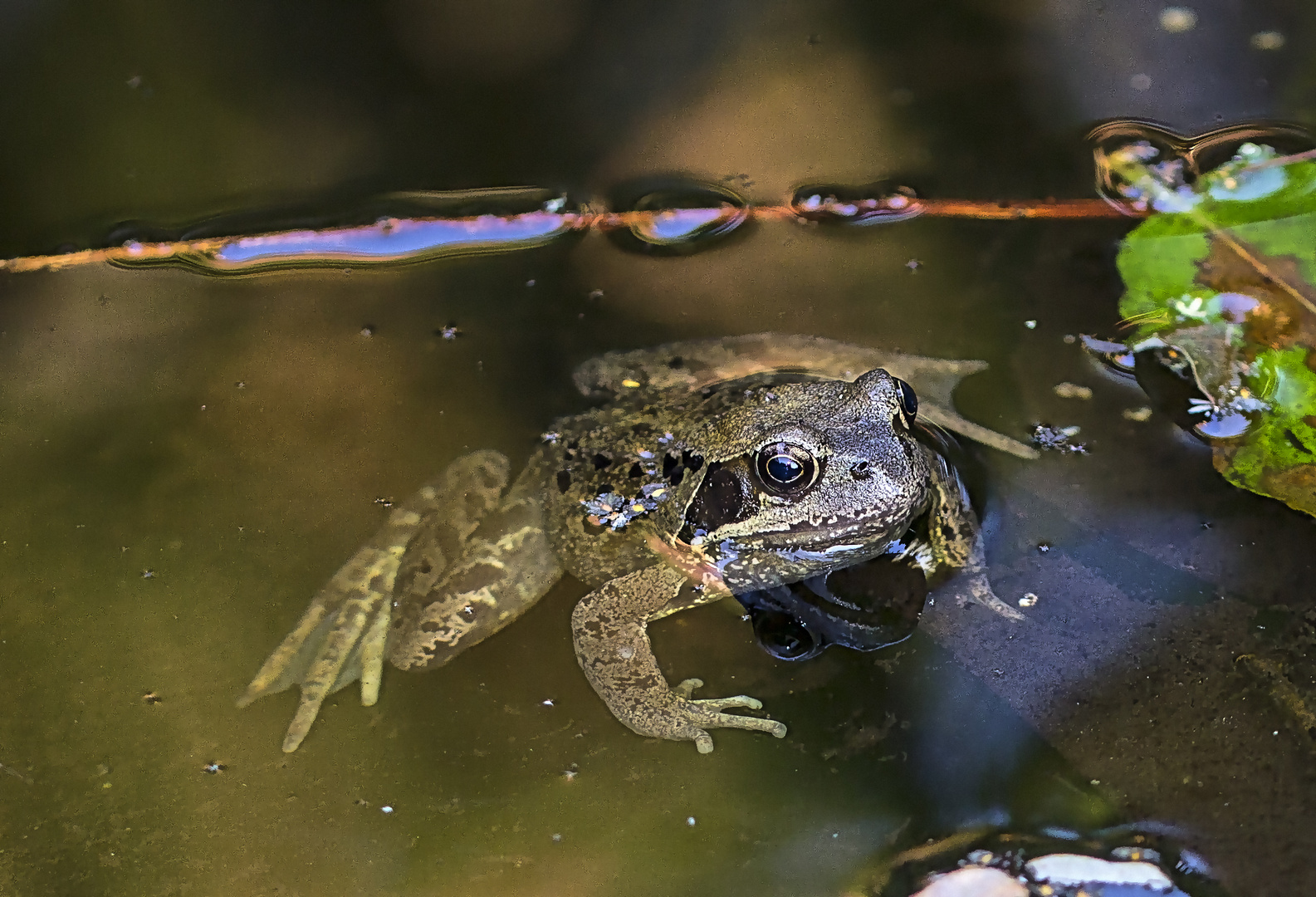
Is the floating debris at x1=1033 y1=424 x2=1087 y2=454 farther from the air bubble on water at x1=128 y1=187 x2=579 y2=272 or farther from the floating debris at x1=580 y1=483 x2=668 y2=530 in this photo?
the air bubble on water at x1=128 y1=187 x2=579 y2=272

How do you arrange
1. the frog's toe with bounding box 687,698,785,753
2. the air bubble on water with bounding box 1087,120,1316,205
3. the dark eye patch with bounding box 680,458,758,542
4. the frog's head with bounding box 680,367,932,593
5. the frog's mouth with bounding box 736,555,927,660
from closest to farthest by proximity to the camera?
1. the frog's head with bounding box 680,367,932,593
2. the dark eye patch with bounding box 680,458,758,542
3. the frog's toe with bounding box 687,698,785,753
4. the frog's mouth with bounding box 736,555,927,660
5. the air bubble on water with bounding box 1087,120,1316,205

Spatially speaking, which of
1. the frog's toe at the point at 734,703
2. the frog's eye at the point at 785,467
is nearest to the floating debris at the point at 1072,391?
the frog's eye at the point at 785,467

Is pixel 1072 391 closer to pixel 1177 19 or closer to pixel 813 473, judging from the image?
pixel 813 473

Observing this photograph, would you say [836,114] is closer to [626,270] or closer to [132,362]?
[626,270]

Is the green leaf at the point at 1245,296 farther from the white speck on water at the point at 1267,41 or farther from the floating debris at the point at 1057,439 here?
the white speck on water at the point at 1267,41

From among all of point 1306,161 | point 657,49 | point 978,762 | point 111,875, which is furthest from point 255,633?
point 1306,161

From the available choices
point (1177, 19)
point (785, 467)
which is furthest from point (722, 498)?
point (1177, 19)

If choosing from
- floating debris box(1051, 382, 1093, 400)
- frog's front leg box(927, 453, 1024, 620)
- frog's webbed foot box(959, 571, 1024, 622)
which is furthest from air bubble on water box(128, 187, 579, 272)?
frog's webbed foot box(959, 571, 1024, 622)
